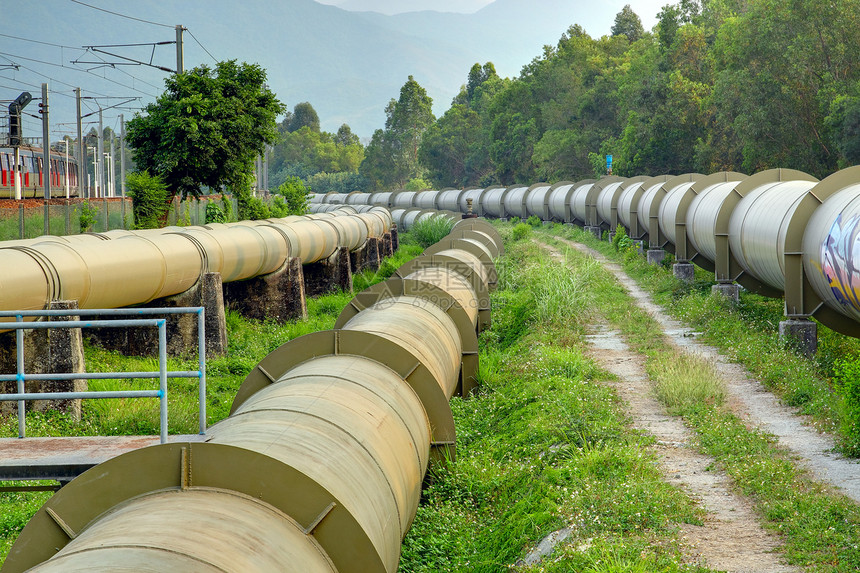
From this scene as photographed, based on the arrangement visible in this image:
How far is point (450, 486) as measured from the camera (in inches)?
316

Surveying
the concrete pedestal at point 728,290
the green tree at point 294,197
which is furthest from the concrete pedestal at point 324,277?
the green tree at point 294,197

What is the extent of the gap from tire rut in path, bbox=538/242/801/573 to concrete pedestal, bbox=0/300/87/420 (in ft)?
22.3

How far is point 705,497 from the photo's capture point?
24.4 ft

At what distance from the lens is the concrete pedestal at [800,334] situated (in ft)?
41.7

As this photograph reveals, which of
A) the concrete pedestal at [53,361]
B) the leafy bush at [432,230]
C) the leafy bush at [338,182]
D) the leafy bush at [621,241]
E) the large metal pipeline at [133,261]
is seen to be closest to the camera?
the concrete pedestal at [53,361]

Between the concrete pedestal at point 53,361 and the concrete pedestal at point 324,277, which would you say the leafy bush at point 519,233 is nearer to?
the concrete pedestal at point 324,277

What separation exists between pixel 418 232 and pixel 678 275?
17371 millimetres

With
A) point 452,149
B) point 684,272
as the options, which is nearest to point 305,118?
point 452,149

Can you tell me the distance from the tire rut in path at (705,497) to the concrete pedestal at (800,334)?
2.42m

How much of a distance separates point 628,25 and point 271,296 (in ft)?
270

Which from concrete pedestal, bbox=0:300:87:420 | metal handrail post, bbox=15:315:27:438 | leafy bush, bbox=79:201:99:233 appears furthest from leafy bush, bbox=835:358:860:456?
leafy bush, bbox=79:201:99:233

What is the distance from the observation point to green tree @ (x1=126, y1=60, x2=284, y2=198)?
87.7 ft

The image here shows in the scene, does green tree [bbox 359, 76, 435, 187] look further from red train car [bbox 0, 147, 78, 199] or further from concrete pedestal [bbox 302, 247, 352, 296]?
concrete pedestal [bbox 302, 247, 352, 296]

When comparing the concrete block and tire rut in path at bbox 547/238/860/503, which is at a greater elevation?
the concrete block
